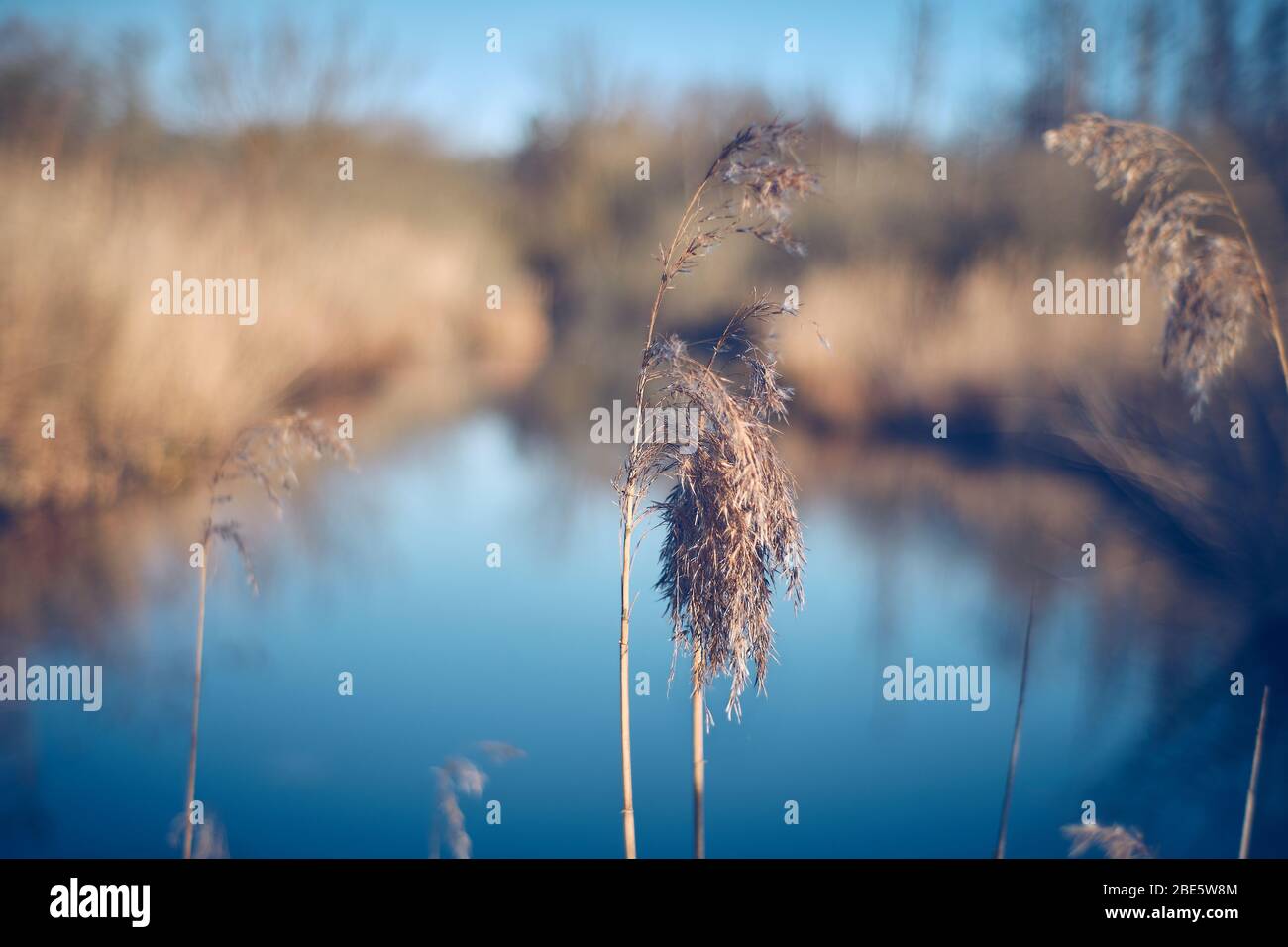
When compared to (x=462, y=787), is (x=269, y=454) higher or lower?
higher

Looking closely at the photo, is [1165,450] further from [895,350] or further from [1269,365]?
Result: [895,350]

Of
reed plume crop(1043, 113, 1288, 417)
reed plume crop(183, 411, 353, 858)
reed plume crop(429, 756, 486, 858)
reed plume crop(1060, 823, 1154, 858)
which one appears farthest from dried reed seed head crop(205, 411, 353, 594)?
reed plume crop(1060, 823, 1154, 858)

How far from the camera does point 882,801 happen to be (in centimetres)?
357

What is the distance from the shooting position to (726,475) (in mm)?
1812

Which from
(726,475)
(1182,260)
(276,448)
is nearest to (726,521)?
(726,475)

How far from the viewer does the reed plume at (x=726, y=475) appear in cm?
177

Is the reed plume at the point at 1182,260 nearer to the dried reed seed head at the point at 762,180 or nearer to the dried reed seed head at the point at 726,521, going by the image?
the dried reed seed head at the point at 762,180

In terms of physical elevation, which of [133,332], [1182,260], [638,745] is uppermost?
[133,332]

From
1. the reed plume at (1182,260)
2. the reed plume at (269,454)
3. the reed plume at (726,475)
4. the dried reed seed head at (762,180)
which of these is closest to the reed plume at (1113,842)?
the reed plume at (726,475)

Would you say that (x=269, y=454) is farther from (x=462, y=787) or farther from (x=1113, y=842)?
(x=1113, y=842)

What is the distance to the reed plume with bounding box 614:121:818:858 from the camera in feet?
5.82

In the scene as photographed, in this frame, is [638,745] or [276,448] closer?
[276,448]

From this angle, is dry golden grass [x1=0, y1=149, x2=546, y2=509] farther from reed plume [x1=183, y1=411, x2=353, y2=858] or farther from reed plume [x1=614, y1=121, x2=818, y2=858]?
reed plume [x1=614, y1=121, x2=818, y2=858]

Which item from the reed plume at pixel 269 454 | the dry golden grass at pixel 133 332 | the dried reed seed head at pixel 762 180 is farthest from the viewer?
the dry golden grass at pixel 133 332
